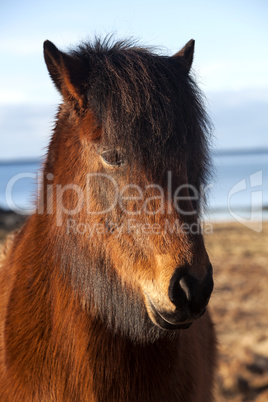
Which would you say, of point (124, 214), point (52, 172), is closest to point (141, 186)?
point (124, 214)

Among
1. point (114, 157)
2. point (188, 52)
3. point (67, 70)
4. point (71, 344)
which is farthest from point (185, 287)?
point (188, 52)

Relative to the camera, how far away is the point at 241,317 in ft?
21.8

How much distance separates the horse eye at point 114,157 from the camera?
2.18 m

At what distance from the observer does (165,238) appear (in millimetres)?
2018

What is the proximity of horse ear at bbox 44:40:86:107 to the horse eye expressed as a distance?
0.36m

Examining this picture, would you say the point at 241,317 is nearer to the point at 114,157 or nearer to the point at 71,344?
the point at 71,344

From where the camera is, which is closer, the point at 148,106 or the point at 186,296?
the point at 186,296

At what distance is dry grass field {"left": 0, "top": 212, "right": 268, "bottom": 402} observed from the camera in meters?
4.70

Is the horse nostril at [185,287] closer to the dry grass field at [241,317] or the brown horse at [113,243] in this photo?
the brown horse at [113,243]

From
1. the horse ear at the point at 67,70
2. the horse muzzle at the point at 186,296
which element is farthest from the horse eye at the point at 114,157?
the horse muzzle at the point at 186,296

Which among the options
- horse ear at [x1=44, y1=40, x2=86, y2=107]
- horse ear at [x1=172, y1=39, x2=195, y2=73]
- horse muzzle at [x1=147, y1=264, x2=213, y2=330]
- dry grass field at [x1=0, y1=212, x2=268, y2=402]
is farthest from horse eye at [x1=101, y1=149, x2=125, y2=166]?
dry grass field at [x1=0, y1=212, x2=268, y2=402]

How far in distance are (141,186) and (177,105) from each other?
1.56 ft

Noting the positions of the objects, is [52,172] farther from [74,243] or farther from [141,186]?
[141,186]

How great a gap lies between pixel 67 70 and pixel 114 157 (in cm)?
55
